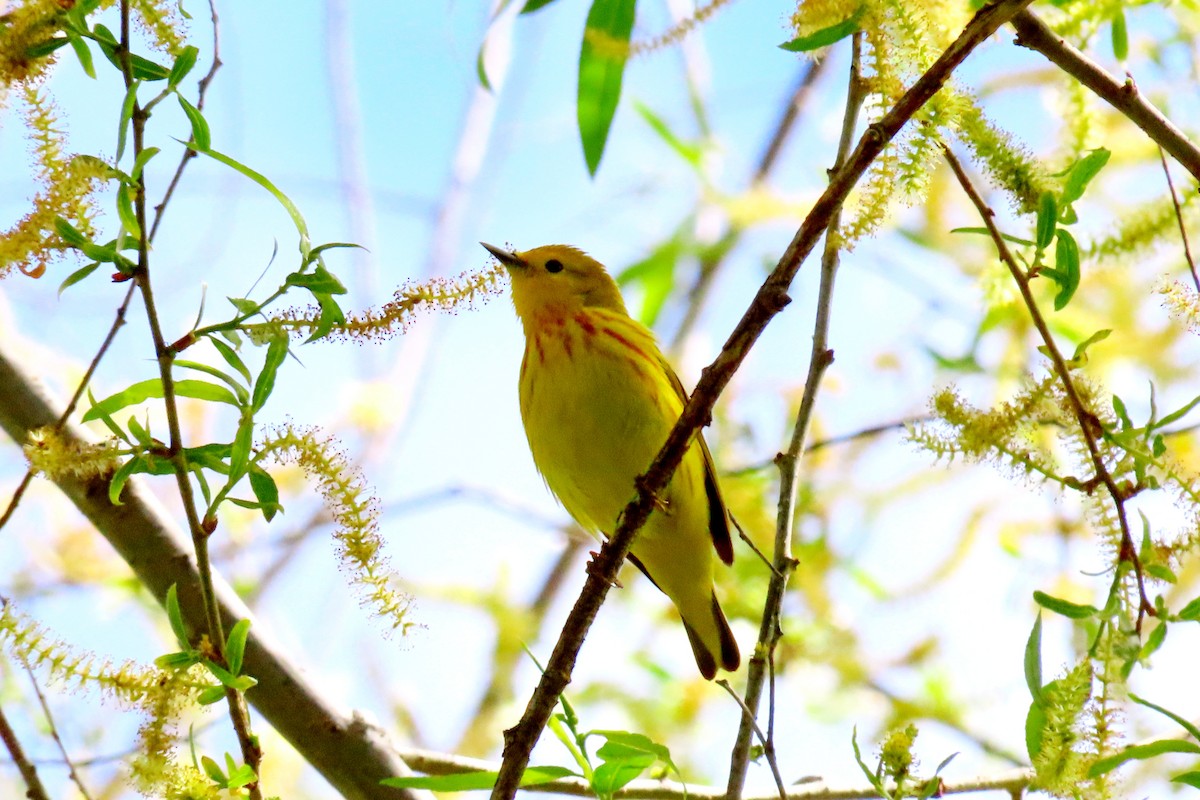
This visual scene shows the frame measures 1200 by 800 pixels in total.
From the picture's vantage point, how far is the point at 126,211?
158 cm

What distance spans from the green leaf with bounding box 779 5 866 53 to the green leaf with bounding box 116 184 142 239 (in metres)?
0.99

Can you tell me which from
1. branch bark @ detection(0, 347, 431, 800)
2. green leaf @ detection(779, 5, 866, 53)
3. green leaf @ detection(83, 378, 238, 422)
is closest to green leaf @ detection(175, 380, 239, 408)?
green leaf @ detection(83, 378, 238, 422)

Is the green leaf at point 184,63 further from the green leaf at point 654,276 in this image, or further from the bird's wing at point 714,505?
the green leaf at point 654,276

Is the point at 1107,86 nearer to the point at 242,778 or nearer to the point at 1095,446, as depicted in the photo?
the point at 1095,446

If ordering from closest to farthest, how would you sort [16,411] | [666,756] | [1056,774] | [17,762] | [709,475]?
[1056,774] < [17,762] < [666,756] < [16,411] < [709,475]

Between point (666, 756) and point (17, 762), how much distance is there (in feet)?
3.17

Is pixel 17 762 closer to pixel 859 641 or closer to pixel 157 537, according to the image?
pixel 157 537

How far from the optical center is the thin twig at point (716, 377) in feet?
5.65

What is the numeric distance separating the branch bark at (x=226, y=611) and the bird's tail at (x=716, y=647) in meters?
1.56

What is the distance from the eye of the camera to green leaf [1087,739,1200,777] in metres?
1.56

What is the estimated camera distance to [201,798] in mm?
1610

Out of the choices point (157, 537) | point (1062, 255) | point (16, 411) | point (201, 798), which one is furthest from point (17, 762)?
point (1062, 255)

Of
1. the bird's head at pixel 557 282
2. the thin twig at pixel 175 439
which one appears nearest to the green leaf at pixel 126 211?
the thin twig at pixel 175 439

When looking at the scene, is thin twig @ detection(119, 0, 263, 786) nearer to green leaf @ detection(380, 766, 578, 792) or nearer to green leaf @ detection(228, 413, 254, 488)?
green leaf @ detection(228, 413, 254, 488)
